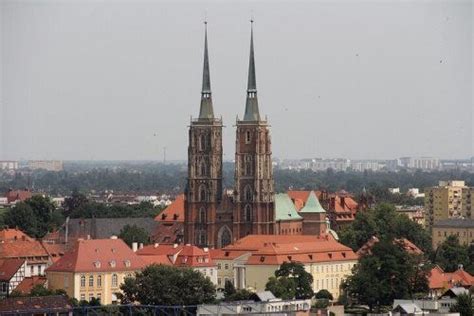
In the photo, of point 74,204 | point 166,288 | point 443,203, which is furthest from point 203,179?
point 74,204

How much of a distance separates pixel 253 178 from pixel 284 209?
584 cm

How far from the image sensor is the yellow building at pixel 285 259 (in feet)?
333

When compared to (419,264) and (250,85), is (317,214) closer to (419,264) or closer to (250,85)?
(250,85)

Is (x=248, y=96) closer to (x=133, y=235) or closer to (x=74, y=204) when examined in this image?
(x=133, y=235)

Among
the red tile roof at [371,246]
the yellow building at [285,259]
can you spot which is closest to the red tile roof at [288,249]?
the yellow building at [285,259]

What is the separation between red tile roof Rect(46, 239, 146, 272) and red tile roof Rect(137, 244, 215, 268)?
3203 millimetres

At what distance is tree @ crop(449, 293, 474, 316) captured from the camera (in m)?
78.9

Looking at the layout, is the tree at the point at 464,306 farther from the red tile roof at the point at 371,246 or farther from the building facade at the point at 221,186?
the building facade at the point at 221,186

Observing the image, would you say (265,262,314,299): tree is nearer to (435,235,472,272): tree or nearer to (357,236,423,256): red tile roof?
(357,236,423,256): red tile roof

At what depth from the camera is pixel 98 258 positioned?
302ft

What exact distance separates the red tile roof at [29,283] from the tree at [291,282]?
455 inches

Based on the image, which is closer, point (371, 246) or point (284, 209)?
point (371, 246)

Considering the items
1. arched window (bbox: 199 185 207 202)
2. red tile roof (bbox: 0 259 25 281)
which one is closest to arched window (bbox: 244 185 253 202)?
arched window (bbox: 199 185 207 202)

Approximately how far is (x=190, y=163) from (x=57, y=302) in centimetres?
3734
